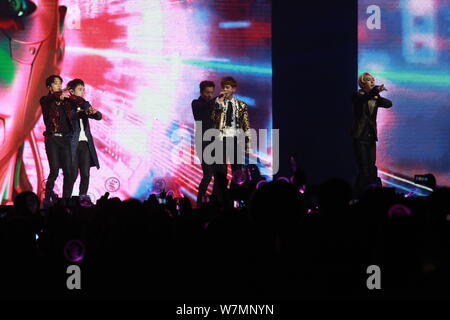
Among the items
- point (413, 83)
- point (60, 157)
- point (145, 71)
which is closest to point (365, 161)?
point (413, 83)

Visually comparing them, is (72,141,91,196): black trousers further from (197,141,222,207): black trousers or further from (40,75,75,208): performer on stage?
(197,141,222,207): black trousers

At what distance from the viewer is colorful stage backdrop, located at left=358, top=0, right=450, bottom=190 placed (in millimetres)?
10000

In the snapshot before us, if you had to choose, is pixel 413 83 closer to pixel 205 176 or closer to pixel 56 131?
pixel 205 176

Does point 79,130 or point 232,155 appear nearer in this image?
point 79,130

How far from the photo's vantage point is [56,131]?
8.15 metres

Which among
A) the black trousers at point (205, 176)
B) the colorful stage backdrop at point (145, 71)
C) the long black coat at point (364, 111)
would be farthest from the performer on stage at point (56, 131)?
the long black coat at point (364, 111)

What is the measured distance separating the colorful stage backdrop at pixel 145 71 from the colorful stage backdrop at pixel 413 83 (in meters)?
1.59

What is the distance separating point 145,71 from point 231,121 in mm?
1663

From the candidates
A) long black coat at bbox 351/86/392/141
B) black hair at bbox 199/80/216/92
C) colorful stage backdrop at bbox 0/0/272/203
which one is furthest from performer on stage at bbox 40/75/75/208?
long black coat at bbox 351/86/392/141

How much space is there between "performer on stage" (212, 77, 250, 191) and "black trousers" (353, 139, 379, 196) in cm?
131

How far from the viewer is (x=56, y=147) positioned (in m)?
8.23
